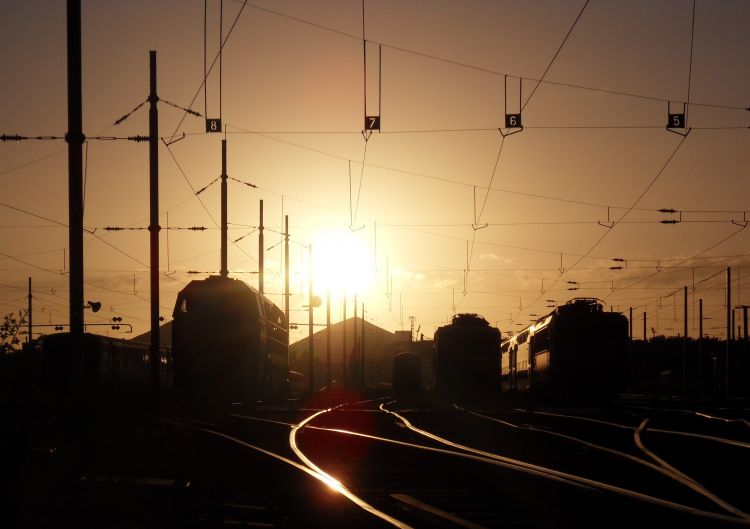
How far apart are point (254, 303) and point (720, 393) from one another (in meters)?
40.1

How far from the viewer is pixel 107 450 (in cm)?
1596

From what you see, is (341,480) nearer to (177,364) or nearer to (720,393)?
(177,364)

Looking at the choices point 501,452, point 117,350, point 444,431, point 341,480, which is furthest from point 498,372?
point 341,480

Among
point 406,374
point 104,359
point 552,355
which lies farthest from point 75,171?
point 406,374

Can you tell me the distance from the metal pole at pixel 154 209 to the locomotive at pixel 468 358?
49.2 feet

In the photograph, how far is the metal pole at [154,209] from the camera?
33312mm

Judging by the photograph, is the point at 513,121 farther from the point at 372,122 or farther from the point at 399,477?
the point at 399,477

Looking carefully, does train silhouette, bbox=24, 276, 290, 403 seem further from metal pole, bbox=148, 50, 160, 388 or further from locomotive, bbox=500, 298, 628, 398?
locomotive, bbox=500, 298, 628, 398

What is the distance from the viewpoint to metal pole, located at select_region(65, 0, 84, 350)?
20.8 meters

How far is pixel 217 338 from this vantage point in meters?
34.5

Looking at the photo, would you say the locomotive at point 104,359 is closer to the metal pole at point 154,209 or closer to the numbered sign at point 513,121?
the metal pole at point 154,209

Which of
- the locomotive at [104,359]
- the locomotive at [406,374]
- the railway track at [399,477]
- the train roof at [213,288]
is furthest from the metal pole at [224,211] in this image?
the locomotive at [406,374]

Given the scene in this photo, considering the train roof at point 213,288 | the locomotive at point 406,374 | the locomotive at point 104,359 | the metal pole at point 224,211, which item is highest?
the metal pole at point 224,211

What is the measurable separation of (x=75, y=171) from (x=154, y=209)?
43.7 feet
